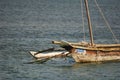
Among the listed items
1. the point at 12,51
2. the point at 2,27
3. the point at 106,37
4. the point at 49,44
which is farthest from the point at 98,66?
the point at 2,27

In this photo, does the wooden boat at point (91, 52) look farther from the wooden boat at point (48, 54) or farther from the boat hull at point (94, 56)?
the wooden boat at point (48, 54)

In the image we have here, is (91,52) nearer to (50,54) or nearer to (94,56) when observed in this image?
(94,56)

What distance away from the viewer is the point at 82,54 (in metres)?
62.3

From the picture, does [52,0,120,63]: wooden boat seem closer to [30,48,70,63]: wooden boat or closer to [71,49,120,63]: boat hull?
[71,49,120,63]: boat hull

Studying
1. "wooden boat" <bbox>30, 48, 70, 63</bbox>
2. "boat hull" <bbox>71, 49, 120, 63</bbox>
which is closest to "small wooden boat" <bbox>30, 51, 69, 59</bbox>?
"wooden boat" <bbox>30, 48, 70, 63</bbox>

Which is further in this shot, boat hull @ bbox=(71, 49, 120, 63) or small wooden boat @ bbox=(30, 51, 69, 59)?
small wooden boat @ bbox=(30, 51, 69, 59)

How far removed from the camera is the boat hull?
62.3 metres

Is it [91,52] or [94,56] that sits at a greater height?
[91,52]

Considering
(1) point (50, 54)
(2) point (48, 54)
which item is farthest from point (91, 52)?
(2) point (48, 54)

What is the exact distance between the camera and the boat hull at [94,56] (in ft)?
204

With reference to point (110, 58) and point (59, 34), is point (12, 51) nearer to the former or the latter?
point (110, 58)

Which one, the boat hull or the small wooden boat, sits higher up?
the small wooden boat

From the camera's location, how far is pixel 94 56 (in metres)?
63.0

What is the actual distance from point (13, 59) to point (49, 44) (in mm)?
16939
